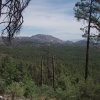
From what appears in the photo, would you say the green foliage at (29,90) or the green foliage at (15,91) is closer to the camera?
the green foliage at (15,91)

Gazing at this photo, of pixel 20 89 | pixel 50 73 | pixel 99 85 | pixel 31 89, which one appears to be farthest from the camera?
pixel 50 73

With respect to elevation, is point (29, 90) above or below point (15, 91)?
below

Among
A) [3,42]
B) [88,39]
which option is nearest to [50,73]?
[88,39]

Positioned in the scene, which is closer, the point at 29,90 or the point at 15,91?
the point at 15,91

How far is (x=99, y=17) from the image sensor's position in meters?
28.4

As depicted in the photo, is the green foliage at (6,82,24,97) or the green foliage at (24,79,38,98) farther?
the green foliage at (24,79,38,98)

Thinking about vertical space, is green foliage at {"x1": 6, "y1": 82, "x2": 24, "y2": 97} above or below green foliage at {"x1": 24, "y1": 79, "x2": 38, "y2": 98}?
above

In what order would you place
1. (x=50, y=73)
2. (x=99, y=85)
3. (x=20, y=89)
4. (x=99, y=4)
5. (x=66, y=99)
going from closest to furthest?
(x=99, y=85) → (x=66, y=99) → (x=20, y=89) → (x=99, y=4) → (x=50, y=73)

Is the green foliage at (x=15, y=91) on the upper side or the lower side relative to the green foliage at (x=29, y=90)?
upper

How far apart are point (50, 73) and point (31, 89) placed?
49.3m

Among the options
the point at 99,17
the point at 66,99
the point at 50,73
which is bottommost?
the point at 50,73

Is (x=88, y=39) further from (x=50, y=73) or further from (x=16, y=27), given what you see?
(x=50, y=73)

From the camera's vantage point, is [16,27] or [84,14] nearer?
[16,27]

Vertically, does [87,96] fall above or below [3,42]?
below
